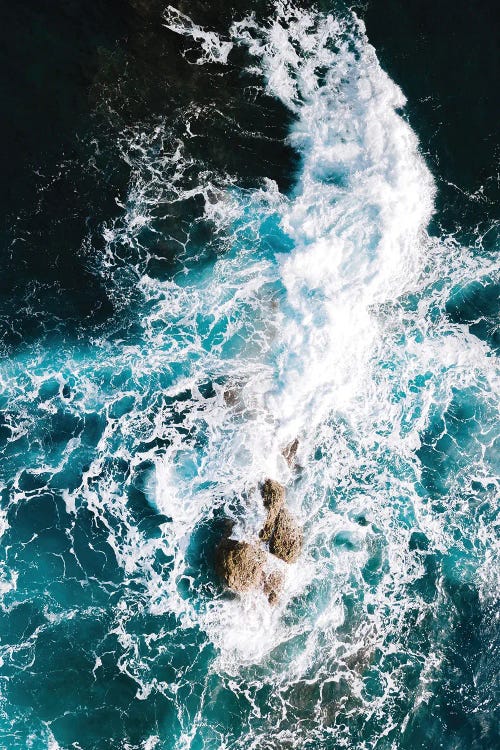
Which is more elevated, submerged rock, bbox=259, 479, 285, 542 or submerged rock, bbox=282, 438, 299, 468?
submerged rock, bbox=282, 438, 299, 468

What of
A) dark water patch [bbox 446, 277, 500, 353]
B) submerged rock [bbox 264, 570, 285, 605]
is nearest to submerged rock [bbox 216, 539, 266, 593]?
submerged rock [bbox 264, 570, 285, 605]

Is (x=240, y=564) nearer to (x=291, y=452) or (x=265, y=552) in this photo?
(x=265, y=552)

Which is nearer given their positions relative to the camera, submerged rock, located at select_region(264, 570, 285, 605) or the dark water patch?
submerged rock, located at select_region(264, 570, 285, 605)

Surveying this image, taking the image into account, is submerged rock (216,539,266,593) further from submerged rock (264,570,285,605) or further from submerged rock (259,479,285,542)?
submerged rock (259,479,285,542)

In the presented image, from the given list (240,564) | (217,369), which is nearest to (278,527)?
(240,564)

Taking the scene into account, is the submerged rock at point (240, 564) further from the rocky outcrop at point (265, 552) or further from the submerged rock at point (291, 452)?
the submerged rock at point (291, 452)

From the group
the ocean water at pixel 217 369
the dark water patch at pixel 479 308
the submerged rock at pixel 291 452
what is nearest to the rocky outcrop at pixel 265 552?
the ocean water at pixel 217 369
